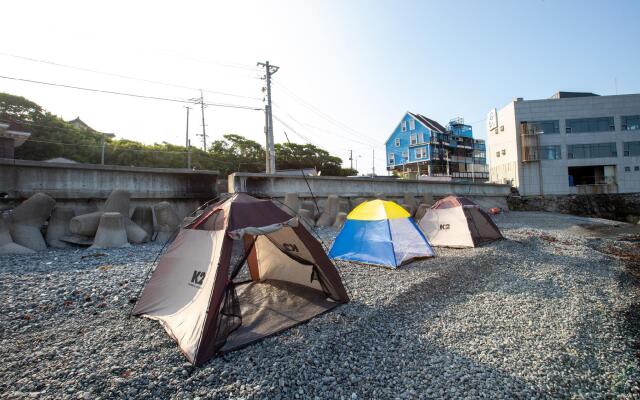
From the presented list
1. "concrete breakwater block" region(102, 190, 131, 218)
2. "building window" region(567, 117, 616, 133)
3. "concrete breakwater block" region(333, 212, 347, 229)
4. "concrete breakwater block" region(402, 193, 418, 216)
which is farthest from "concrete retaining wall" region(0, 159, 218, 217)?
"building window" region(567, 117, 616, 133)

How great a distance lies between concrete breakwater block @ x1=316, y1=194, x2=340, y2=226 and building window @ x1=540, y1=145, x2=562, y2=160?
30829 millimetres

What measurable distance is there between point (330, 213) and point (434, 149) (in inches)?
1437

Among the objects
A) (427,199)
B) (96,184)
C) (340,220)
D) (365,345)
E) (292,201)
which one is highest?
(96,184)

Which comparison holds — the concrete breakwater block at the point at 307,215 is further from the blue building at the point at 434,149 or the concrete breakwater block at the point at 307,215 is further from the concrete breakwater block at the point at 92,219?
the blue building at the point at 434,149

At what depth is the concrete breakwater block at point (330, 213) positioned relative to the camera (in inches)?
610

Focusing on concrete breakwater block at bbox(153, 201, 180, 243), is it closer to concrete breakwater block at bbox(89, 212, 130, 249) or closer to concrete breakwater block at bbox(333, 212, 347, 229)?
concrete breakwater block at bbox(89, 212, 130, 249)

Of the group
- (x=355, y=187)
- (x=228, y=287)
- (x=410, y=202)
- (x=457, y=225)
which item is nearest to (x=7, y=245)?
(x=228, y=287)

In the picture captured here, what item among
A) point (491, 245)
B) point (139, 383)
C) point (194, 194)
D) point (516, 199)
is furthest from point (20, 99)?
point (516, 199)

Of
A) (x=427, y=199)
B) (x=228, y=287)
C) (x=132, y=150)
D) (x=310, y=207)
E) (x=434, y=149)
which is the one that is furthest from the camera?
(x=434, y=149)

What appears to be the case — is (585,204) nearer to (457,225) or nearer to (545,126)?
(545,126)

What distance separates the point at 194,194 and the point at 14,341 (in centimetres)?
1028

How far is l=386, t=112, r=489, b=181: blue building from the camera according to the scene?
47.4m

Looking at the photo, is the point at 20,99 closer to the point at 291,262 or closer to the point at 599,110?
the point at 291,262

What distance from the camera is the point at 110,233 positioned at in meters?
9.65
